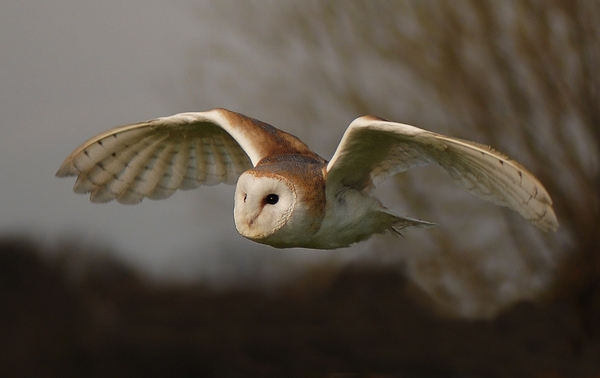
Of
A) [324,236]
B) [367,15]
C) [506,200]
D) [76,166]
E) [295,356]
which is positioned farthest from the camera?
[295,356]

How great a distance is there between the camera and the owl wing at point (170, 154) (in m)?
3.32

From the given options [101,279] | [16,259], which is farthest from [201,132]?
[16,259]

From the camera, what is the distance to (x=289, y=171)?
9.32 ft

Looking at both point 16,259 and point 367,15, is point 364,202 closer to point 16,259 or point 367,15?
point 367,15

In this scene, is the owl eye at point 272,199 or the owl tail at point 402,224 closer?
the owl eye at point 272,199

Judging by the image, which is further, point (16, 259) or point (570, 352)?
point (16, 259)

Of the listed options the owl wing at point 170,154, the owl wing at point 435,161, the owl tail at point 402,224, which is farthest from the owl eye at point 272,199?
the owl tail at point 402,224

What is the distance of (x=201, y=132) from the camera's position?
146 inches

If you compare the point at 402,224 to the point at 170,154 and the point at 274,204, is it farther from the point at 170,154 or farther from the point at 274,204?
the point at 170,154

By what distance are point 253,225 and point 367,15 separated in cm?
677

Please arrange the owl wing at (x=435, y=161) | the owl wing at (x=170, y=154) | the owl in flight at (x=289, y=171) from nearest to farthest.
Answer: the owl wing at (x=435, y=161) → the owl in flight at (x=289, y=171) → the owl wing at (x=170, y=154)

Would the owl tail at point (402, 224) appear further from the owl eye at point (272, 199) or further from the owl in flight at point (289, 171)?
the owl eye at point (272, 199)

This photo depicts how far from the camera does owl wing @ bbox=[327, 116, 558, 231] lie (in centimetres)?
235

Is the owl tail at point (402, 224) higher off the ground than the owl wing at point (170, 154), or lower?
lower
